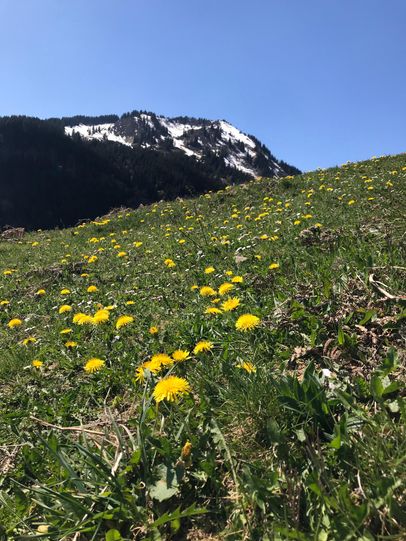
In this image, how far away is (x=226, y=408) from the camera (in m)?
2.52

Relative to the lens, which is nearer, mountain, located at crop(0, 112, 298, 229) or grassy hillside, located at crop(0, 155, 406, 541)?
grassy hillside, located at crop(0, 155, 406, 541)

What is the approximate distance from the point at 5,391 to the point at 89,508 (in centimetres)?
268


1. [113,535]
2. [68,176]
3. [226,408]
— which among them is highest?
[68,176]

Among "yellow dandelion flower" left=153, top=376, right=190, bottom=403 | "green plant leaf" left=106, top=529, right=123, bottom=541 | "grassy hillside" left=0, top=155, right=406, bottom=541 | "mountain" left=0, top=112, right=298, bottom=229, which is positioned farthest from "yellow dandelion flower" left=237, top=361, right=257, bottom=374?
"mountain" left=0, top=112, right=298, bottom=229

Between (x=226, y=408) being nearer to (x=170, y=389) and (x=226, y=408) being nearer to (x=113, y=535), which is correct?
(x=170, y=389)

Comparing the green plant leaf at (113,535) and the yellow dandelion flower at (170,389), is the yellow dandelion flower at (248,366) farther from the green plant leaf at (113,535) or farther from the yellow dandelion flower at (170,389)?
the green plant leaf at (113,535)

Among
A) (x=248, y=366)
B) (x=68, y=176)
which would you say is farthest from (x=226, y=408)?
(x=68, y=176)

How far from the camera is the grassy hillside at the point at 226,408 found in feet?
6.08

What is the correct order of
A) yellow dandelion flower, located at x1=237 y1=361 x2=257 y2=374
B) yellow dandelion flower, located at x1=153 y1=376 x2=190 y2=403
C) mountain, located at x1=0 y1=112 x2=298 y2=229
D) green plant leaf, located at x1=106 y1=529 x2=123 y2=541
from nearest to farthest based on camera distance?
1. green plant leaf, located at x1=106 y1=529 x2=123 y2=541
2. yellow dandelion flower, located at x1=153 y1=376 x2=190 y2=403
3. yellow dandelion flower, located at x1=237 y1=361 x2=257 y2=374
4. mountain, located at x1=0 y1=112 x2=298 y2=229

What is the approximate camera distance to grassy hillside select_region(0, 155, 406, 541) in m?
1.85

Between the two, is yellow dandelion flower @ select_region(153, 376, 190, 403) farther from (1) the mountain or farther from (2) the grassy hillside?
(1) the mountain

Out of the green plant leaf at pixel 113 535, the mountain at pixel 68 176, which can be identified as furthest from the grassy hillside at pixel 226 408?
the mountain at pixel 68 176

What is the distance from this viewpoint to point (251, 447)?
224 centimetres

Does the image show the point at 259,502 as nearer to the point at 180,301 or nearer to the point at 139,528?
the point at 139,528
